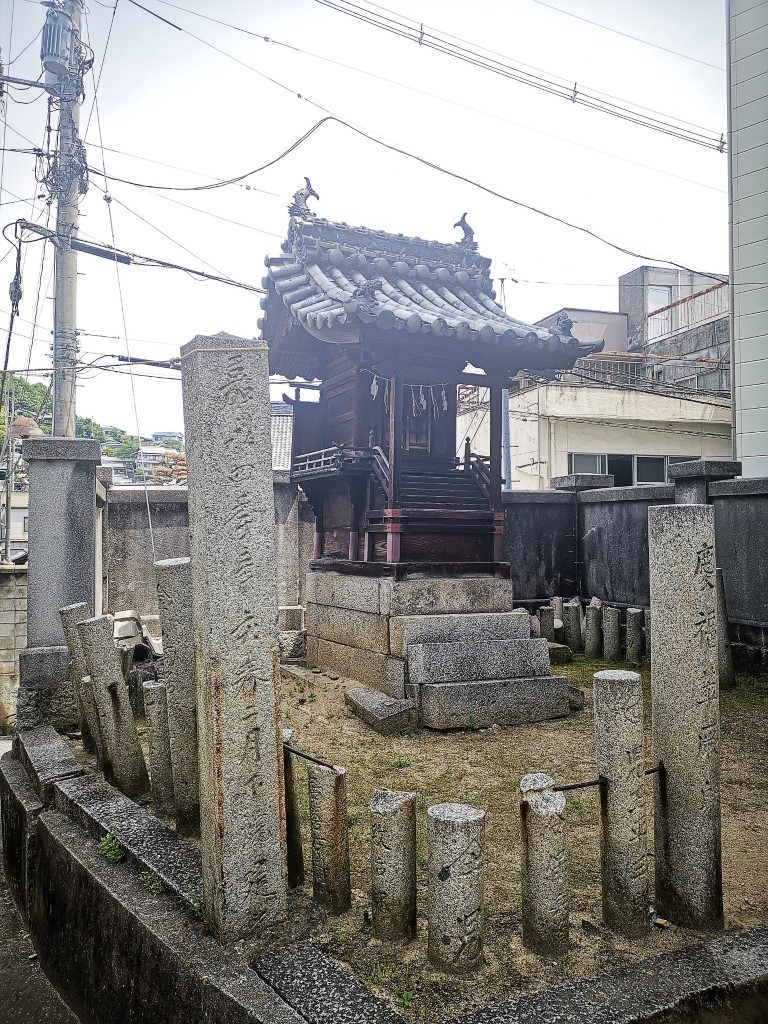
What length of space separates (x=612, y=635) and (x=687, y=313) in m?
20.7

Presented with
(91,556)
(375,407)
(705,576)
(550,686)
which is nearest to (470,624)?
(550,686)

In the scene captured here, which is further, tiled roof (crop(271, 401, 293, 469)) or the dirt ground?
tiled roof (crop(271, 401, 293, 469))

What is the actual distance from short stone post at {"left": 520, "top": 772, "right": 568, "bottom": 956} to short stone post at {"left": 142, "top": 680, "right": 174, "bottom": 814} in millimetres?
2380

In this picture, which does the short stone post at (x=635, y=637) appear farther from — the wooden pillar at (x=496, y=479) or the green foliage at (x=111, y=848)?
the green foliage at (x=111, y=848)

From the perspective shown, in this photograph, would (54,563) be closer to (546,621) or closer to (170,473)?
(546,621)

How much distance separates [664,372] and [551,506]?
16022 mm

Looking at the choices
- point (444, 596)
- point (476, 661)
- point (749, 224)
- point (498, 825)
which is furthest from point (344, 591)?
point (749, 224)

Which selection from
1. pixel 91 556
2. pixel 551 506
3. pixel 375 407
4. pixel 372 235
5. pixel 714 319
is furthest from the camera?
pixel 714 319

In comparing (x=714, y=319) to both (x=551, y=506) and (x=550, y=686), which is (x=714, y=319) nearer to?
(x=551, y=506)

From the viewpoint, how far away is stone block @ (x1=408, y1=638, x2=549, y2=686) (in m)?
6.94

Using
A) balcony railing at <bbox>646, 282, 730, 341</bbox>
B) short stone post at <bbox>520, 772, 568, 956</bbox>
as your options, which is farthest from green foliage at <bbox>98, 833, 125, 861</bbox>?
balcony railing at <bbox>646, 282, 730, 341</bbox>

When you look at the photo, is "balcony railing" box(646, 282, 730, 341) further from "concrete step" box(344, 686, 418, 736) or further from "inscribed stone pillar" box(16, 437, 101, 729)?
"inscribed stone pillar" box(16, 437, 101, 729)

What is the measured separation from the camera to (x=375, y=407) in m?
8.73

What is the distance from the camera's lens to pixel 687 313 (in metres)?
25.9
